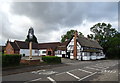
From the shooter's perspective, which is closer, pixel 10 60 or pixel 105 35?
pixel 10 60

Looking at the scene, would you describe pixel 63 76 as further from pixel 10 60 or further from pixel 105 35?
pixel 105 35

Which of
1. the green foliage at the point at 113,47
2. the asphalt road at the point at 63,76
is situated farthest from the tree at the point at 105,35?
the asphalt road at the point at 63,76

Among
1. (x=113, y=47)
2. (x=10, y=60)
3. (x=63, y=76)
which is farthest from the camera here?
(x=113, y=47)

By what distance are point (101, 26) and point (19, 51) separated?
40.7m

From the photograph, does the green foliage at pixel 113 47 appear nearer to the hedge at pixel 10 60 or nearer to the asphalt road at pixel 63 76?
the asphalt road at pixel 63 76

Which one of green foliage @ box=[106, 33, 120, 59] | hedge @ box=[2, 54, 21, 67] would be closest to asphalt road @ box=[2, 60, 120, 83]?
hedge @ box=[2, 54, 21, 67]

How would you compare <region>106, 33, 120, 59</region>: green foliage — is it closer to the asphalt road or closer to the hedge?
the asphalt road

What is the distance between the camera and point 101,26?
221 ft

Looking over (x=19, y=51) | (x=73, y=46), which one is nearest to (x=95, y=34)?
(x=73, y=46)

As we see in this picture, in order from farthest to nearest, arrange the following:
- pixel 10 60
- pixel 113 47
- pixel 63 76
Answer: pixel 113 47
pixel 10 60
pixel 63 76

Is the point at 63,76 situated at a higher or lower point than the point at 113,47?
lower

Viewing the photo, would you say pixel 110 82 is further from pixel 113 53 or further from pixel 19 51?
pixel 113 53

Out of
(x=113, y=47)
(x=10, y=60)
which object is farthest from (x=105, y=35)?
(x=10, y=60)

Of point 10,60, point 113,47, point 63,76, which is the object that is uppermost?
point 113,47
